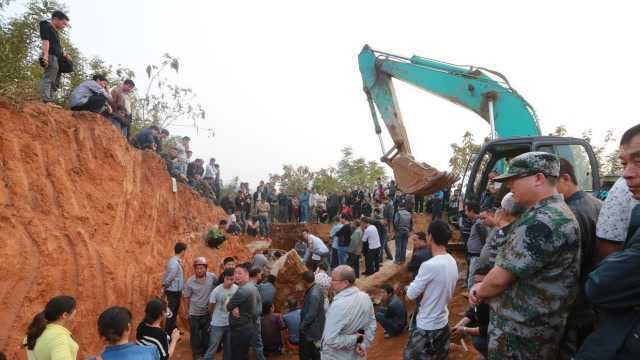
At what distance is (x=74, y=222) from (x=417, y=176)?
22.6ft

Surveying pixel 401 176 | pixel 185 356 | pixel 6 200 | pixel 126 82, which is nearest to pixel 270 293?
pixel 185 356

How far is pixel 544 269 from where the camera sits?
88.3 inches

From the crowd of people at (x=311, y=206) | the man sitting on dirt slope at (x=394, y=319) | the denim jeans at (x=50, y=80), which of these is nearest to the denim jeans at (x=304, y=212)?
the crowd of people at (x=311, y=206)

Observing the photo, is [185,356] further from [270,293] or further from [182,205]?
[182,205]

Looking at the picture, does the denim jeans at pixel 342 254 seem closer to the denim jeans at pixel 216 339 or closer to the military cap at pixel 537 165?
the denim jeans at pixel 216 339

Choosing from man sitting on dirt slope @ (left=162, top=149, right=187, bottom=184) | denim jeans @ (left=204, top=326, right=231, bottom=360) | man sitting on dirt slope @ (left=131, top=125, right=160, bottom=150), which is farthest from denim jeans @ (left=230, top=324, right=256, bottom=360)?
man sitting on dirt slope @ (left=131, top=125, right=160, bottom=150)

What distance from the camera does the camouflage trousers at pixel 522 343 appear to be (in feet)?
7.44

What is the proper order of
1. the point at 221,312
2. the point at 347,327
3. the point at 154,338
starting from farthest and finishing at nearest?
1. the point at 221,312
2. the point at 347,327
3. the point at 154,338

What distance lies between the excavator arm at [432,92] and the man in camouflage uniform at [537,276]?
562 centimetres

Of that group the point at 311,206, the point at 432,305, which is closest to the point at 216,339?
the point at 432,305

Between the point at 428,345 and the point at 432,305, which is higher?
the point at 432,305

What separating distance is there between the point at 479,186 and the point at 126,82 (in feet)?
26.4

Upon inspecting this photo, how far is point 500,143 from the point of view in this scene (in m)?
6.77

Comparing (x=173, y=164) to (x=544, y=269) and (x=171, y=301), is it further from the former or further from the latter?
(x=544, y=269)
